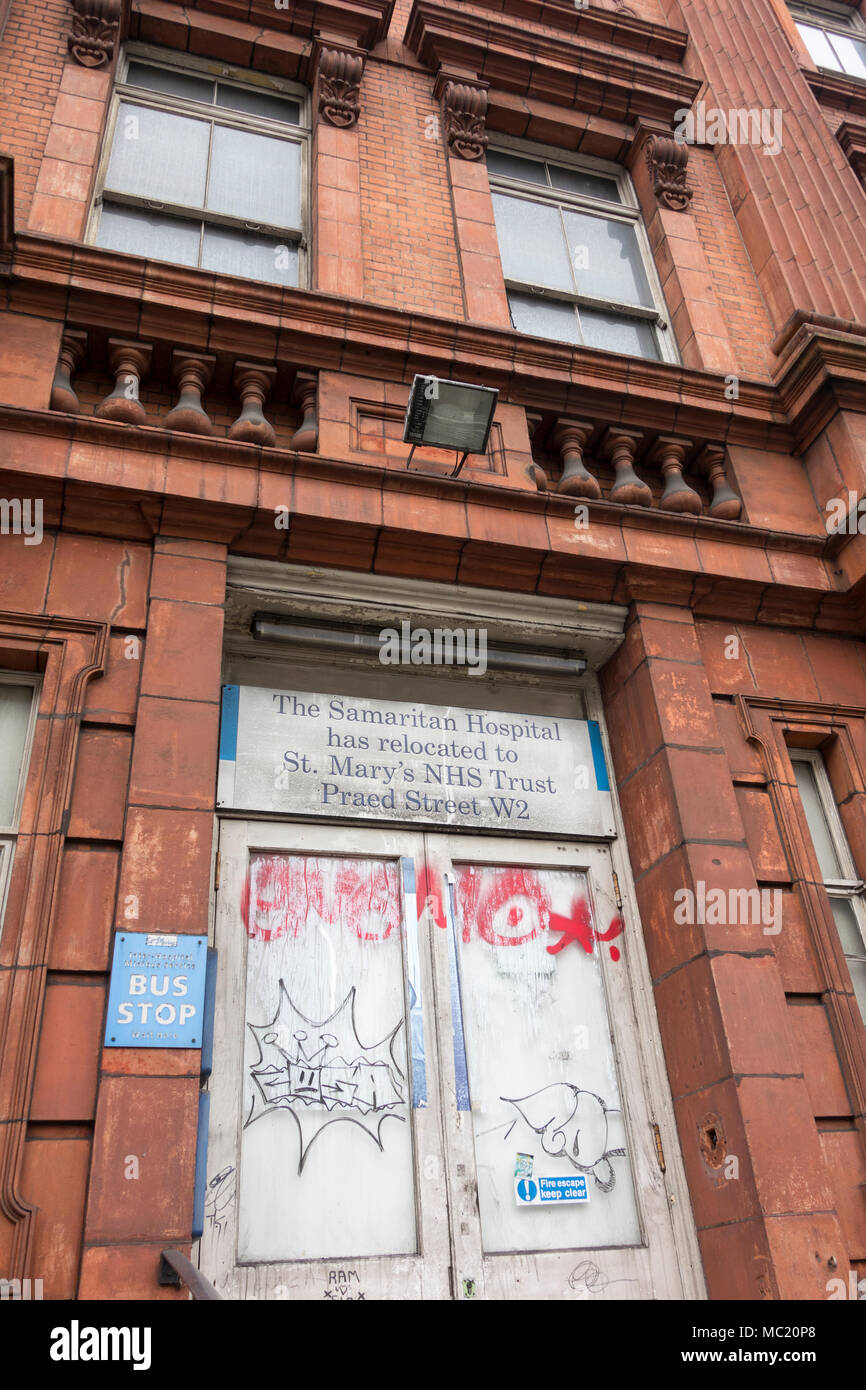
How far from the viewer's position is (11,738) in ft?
15.4

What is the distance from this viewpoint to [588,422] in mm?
6461

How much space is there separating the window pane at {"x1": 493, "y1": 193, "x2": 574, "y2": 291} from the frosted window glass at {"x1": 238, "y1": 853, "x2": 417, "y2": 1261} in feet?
16.2

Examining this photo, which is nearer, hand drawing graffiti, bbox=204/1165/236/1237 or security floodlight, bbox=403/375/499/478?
hand drawing graffiti, bbox=204/1165/236/1237

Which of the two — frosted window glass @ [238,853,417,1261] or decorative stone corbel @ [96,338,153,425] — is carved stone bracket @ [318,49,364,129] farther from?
frosted window glass @ [238,853,417,1261]

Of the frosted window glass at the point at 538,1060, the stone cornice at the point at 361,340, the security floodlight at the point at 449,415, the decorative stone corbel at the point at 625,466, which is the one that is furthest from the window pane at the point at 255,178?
the frosted window glass at the point at 538,1060

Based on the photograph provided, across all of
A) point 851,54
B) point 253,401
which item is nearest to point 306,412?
point 253,401

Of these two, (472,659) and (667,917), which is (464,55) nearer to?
(472,659)

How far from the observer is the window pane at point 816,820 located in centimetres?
567

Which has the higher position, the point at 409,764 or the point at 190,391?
the point at 190,391

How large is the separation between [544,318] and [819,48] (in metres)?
7.56

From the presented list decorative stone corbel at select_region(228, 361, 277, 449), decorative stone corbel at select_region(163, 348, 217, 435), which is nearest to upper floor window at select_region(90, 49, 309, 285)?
decorative stone corbel at select_region(228, 361, 277, 449)

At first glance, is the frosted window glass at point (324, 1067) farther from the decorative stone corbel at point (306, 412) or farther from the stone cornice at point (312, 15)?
the stone cornice at point (312, 15)

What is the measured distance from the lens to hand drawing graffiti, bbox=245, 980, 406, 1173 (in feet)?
14.7

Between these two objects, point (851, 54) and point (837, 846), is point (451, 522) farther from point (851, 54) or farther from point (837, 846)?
point (851, 54)
